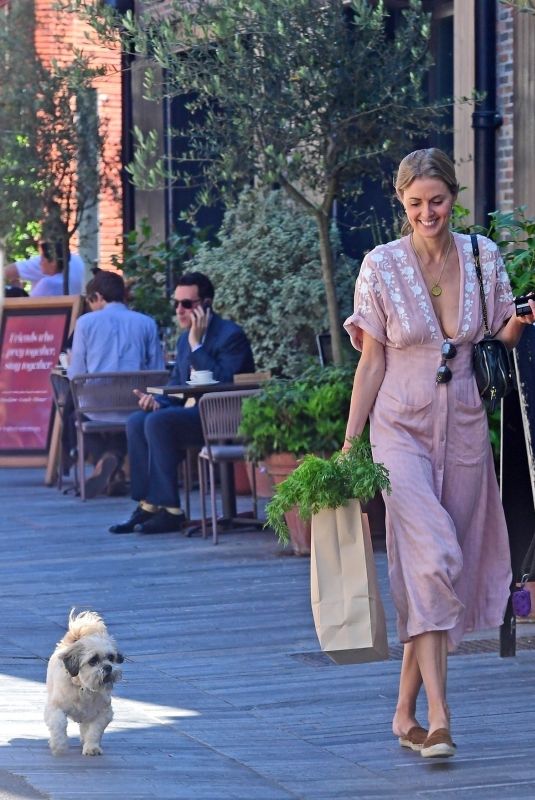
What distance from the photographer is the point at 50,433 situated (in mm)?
14133

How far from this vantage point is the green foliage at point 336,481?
5.38 metres

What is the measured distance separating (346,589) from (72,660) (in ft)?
2.93

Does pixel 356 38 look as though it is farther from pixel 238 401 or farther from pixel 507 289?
pixel 507 289

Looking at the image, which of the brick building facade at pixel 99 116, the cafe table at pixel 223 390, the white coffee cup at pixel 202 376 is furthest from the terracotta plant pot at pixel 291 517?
the brick building facade at pixel 99 116

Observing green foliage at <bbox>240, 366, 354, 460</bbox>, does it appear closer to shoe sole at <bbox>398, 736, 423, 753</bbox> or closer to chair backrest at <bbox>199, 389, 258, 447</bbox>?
chair backrest at <bbox>199, 389, 258, 447</bbox>

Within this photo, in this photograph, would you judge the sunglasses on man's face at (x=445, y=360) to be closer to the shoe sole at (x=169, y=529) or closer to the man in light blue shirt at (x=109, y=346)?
the shoe sole at (x=169, y=529)

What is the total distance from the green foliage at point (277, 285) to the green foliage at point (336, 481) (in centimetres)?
762

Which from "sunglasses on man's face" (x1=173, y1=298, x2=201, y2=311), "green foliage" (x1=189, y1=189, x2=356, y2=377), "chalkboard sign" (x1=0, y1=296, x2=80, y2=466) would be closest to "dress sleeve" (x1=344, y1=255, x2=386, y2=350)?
"sunglasses on man's face" (x1=173, y1=298, x2=201, y2=311)

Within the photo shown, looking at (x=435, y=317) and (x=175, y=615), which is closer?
(x=435, y=317)

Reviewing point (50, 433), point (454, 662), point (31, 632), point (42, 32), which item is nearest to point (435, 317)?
point (454, 662)

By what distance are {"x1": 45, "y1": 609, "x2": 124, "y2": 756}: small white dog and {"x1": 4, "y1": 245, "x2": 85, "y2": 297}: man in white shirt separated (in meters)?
11.3

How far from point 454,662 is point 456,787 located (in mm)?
1864

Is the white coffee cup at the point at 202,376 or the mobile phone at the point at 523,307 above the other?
the mobile phone at the point at 523,307

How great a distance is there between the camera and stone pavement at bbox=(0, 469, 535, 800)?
5230 millimetres
